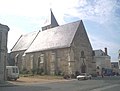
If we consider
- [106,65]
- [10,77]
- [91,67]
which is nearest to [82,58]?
[91,67]

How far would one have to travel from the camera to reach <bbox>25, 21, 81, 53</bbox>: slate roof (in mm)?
50053

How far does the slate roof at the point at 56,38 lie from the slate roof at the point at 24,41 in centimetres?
391

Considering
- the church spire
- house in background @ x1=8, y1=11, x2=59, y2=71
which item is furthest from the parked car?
the church spire

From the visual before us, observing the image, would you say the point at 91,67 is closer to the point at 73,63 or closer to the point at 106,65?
the point at 73,63

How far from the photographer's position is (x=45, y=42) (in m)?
56.1

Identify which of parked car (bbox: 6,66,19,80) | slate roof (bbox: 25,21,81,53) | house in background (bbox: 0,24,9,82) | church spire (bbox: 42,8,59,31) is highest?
church spire (bbox: 42,8,59,31)

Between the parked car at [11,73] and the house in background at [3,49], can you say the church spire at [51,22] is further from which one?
the house in background at [3,49]

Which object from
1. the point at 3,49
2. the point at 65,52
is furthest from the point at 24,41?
the point at 3,49

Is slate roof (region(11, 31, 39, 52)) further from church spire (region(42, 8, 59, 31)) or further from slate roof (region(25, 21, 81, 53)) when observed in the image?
church spire (region(42, 8, 59, 31))

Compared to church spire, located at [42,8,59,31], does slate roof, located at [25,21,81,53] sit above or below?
below

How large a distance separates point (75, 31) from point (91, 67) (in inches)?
397

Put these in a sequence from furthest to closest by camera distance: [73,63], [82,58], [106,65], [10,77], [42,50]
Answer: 1. [106,65]
2. [42,50]
3. [82,58]
4. [73,63]
5. [10,77]

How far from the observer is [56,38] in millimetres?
53312

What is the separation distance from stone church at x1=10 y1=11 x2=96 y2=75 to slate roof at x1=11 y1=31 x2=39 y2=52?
8.27 feet
